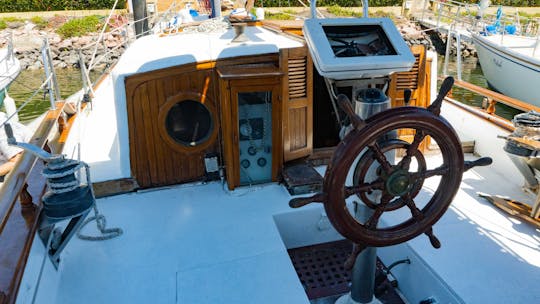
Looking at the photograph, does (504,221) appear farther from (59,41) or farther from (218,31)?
(59,41)

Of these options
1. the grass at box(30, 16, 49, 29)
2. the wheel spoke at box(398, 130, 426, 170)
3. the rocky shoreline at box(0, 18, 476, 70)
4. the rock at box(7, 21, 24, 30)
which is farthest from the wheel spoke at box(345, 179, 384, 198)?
the grass at box(30, 16, 49, 29)

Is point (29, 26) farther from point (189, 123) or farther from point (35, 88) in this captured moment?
point (189, 123)

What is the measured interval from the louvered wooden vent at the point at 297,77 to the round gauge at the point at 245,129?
49 cm

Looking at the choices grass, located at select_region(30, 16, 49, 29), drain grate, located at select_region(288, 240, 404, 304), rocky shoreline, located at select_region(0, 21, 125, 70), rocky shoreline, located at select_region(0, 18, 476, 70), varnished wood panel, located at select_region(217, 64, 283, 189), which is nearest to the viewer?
drain grate, located at select_region(288, 240, 404, 304)

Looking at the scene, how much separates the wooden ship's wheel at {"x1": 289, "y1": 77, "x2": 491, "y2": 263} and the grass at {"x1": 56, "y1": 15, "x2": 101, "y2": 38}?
61.1 ft

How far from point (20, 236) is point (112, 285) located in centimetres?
73

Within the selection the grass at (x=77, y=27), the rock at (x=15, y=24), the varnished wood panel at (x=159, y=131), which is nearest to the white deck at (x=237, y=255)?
the varnished wood panel at (x=159, y=131)

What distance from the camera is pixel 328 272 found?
3131 millimetres

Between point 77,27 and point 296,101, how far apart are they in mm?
17259

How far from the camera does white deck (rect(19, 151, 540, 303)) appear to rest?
2.54 meters

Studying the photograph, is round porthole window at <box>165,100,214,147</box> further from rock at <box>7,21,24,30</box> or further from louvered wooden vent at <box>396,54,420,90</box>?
rock at <box>7,21,24,30</box>

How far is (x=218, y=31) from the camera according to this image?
15.3 feet

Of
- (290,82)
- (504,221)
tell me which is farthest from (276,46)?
(504,221)

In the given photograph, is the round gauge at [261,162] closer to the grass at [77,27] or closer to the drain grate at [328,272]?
the drain grate at [328,272]
